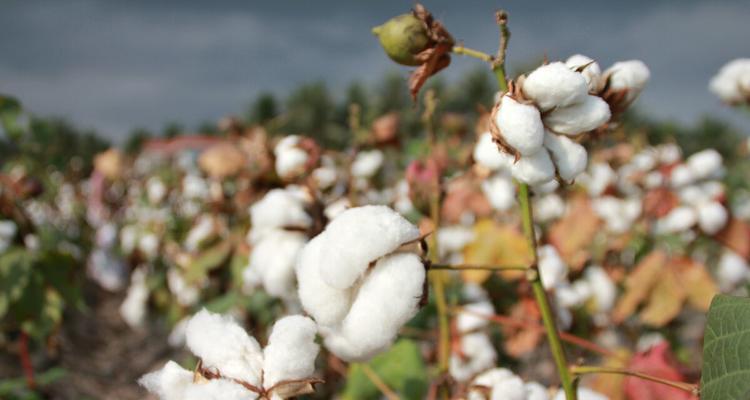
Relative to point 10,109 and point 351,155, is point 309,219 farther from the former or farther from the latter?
point 10,109

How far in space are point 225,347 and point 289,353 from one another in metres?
0.06

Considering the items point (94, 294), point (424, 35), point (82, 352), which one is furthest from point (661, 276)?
point (94, 294)

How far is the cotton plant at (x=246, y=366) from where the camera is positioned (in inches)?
23.6

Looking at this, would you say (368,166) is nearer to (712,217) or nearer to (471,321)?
→ (471,321)

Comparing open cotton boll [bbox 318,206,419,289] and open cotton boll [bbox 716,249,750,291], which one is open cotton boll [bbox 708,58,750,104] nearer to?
open cotton boll [bbox 716,249,750,291]

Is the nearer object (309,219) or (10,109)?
(309,219)

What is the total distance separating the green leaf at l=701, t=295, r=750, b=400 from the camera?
0.56 meters

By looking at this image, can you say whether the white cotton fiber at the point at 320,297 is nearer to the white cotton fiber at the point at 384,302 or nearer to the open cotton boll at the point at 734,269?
the white cotton fiber at the point at 384,302

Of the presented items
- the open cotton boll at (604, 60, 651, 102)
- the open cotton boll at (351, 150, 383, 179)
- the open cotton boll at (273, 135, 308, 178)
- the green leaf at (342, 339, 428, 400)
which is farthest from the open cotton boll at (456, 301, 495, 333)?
the open cotton boll at (604, 60, 651, 102)

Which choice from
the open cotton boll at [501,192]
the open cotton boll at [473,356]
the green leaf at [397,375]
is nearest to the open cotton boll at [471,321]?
the open cotton boll at [473,356]

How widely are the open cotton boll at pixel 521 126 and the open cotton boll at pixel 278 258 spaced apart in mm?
571

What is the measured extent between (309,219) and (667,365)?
2.04 ft

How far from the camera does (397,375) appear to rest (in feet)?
4.17

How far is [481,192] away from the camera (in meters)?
2.36
